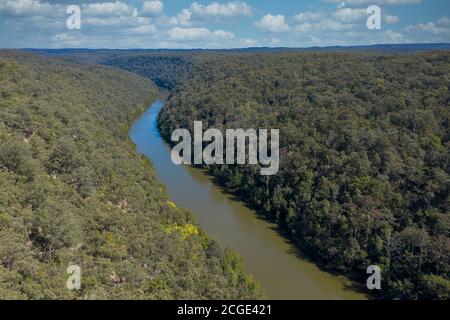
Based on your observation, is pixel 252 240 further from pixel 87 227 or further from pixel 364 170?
pixel 87 227

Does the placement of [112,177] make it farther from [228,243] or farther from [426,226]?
[426,226]

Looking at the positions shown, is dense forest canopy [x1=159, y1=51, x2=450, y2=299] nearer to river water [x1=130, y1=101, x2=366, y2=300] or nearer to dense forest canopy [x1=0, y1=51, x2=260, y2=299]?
river water [x1=130, y1=101, x2=366, y2=300]

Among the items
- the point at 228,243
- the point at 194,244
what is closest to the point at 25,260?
the point at 194,244

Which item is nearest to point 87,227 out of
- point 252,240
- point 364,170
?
point 252,240

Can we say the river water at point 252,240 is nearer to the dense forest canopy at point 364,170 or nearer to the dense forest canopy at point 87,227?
the dense forest canopy at point 364,170

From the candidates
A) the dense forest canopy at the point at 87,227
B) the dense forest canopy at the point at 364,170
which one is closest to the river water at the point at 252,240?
the dense forest canopy at the point at 364,170

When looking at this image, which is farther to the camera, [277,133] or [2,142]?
[277,133]

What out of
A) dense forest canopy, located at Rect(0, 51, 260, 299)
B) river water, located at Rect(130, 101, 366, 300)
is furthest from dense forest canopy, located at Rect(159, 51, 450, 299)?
dense forest canopy, located at Rect(0, 51, 260, 299)
